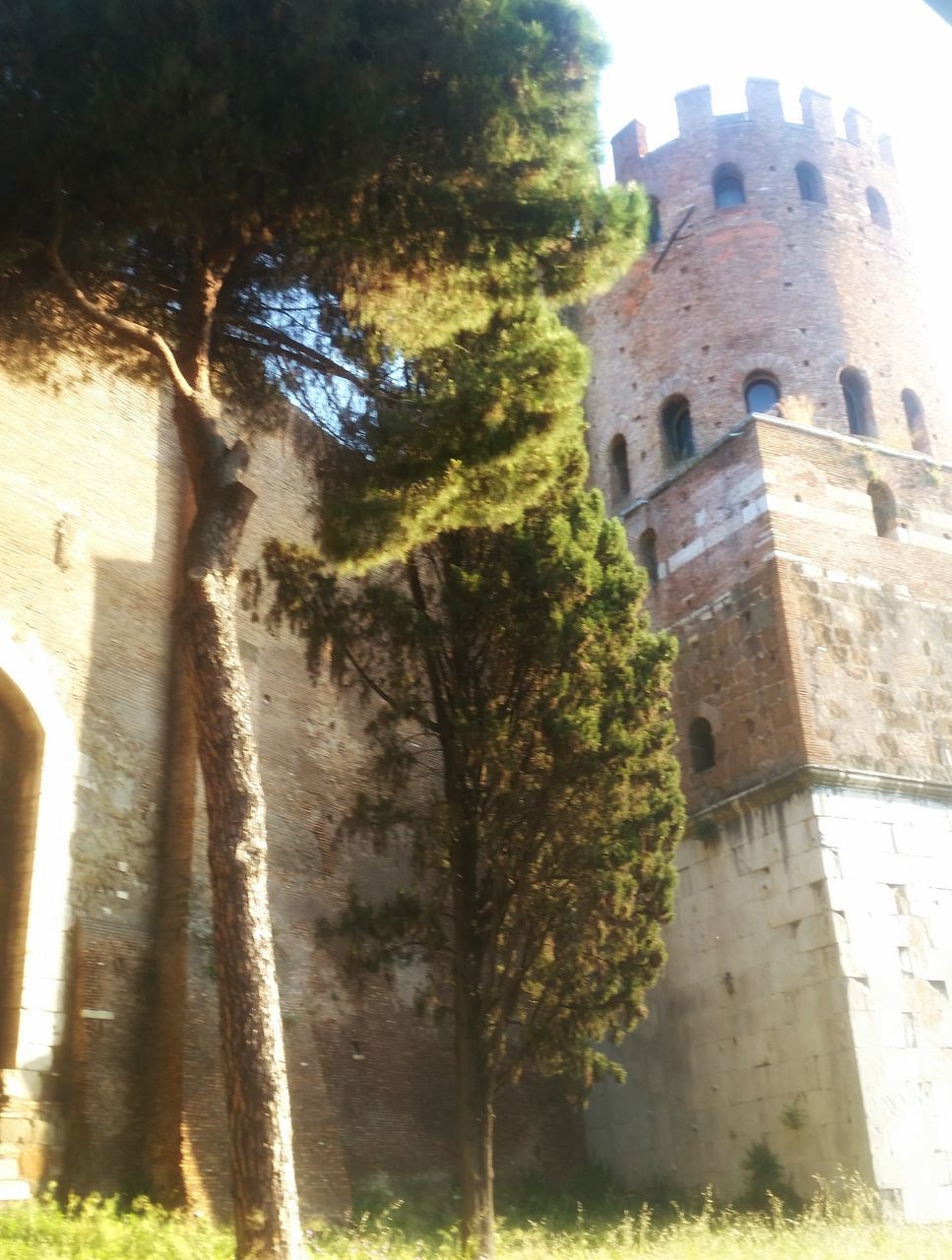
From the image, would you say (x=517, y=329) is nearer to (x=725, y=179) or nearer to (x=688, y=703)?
(x=688, y=703)

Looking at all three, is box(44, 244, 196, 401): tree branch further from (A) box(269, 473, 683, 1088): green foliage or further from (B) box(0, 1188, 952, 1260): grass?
(B) box(0, 1188, 952, 1260): grass

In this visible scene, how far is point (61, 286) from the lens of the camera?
25.8 feet

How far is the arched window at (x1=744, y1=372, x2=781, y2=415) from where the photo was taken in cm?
1377

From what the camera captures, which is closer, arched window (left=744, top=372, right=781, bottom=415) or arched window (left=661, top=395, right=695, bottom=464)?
arched window (left=744, top=372, right=781, bottom=415)

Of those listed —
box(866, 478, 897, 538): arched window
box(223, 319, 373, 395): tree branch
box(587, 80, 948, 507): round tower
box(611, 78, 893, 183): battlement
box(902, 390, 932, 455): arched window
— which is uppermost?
box(611, 78, 893, 183): battlement

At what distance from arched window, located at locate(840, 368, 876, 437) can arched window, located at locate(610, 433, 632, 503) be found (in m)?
2.35

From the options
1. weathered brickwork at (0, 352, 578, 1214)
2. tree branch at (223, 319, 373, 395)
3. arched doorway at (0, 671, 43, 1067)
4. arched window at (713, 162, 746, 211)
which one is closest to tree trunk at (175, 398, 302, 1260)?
tree branch at (223, 319, 373, 395)

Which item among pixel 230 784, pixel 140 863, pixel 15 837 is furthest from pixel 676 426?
pixel 230 784

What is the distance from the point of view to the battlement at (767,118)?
1540 cm

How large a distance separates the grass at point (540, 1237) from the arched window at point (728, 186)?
10255mm

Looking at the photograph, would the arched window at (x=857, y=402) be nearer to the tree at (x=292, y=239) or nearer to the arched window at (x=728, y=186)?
the arched window at (x=728, y=186)

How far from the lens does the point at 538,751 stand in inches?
371

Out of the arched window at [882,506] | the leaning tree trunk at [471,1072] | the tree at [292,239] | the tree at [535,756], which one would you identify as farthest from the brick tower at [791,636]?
the tree at [292,239]

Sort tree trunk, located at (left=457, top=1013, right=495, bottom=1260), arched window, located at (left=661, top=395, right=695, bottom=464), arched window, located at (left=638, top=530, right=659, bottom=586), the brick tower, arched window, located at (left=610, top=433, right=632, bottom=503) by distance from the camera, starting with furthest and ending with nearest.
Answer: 1. arched window, located at (left=610, top=433, right=632, bottom=503)
2. arched window, located at (left=661, top=395, right=695, bottom=464)
3. arched window, located at (left=638, top=530, right=659, bottom=586)
4. the brick tower
5. tree trunk, located at (left=457, top=1013, right=495, bottom=1260)
